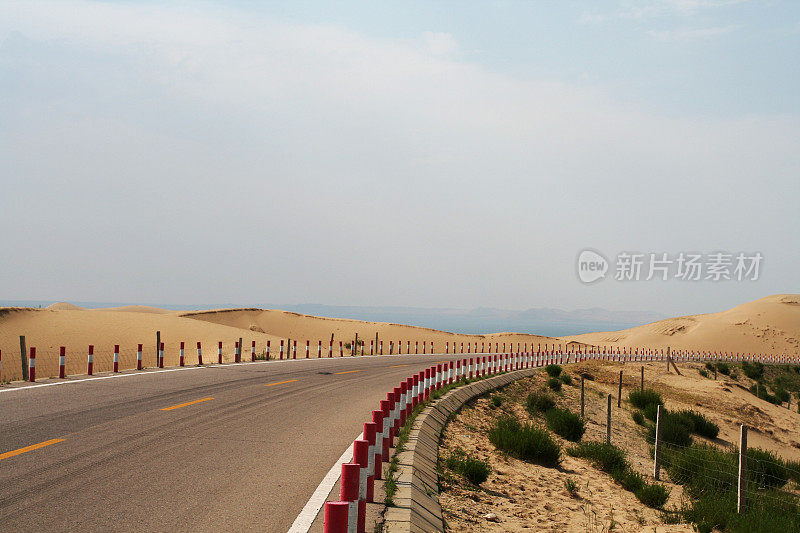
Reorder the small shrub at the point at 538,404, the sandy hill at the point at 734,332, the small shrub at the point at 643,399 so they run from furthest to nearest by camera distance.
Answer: the sandy hill at the point at 734,332
the small shrub at the point at 643,399
the small shrub at the point at 538,404

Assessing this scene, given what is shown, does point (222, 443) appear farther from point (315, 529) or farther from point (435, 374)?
point (435, 374)

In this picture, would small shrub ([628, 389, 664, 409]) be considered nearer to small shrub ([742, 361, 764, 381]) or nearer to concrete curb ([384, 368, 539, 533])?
concrete curb ([384, 368, 539, 533])

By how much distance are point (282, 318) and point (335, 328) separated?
10933mm

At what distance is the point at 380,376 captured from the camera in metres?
23.3

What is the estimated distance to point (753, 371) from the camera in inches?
2062

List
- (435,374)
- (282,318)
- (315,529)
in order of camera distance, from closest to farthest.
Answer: (315,529) < (435,374) < (282,318)

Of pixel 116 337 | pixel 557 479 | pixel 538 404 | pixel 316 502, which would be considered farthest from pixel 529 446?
pixel 116 337

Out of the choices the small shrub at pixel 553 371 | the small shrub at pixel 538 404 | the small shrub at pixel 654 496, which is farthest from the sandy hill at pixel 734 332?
the small shrub at pixel 654 496

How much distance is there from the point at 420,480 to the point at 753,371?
5281 centimetres

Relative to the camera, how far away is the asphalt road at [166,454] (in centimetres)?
636

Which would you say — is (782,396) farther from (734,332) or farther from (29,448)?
(734,332)

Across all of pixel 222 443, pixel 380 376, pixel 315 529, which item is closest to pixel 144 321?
pixel 380 376

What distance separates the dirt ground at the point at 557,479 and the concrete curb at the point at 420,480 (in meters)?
0.28

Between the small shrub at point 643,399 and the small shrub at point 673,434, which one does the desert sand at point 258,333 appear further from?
the small shrub at point 673,434
